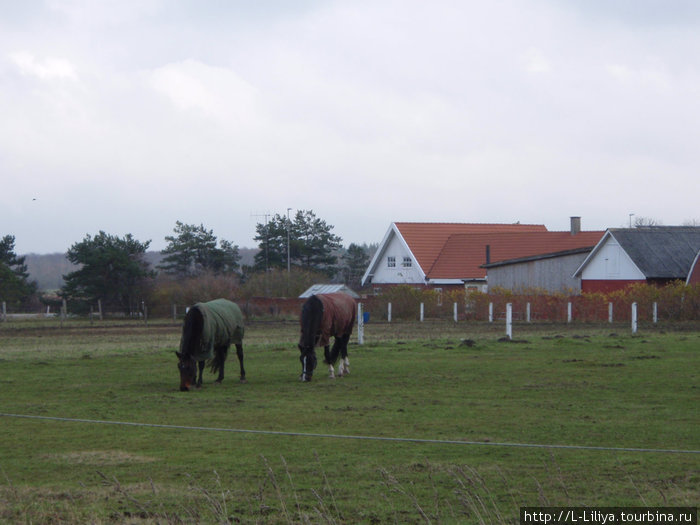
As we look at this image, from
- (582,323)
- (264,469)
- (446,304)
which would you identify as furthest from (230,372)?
(446,304)

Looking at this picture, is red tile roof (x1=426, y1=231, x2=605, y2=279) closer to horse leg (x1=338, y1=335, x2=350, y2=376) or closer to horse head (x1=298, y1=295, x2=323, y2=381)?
horse leg (x1=338, y1=335, x2=350, y2=376)

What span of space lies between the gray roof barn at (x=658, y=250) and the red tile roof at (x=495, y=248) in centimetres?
816

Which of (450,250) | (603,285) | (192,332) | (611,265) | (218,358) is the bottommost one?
(218,358)

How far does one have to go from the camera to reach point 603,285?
47.9m

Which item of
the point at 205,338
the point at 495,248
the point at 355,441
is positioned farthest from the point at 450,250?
the point at 355,441

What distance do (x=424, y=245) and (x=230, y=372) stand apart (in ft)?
Result: 141

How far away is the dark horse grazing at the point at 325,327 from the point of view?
709 inches

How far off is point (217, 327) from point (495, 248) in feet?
143

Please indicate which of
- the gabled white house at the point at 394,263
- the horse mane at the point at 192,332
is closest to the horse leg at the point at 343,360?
the horse mane at the point at 192,332

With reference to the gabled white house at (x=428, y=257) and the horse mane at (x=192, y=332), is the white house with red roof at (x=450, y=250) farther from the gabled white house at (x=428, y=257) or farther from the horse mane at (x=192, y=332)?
the horse mane at (x=192, y=332)

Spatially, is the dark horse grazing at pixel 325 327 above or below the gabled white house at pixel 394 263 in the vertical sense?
below

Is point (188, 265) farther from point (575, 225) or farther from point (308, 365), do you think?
point (308, 365)

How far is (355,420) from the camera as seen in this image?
494 inches

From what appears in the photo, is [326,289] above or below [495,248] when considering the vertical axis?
below
